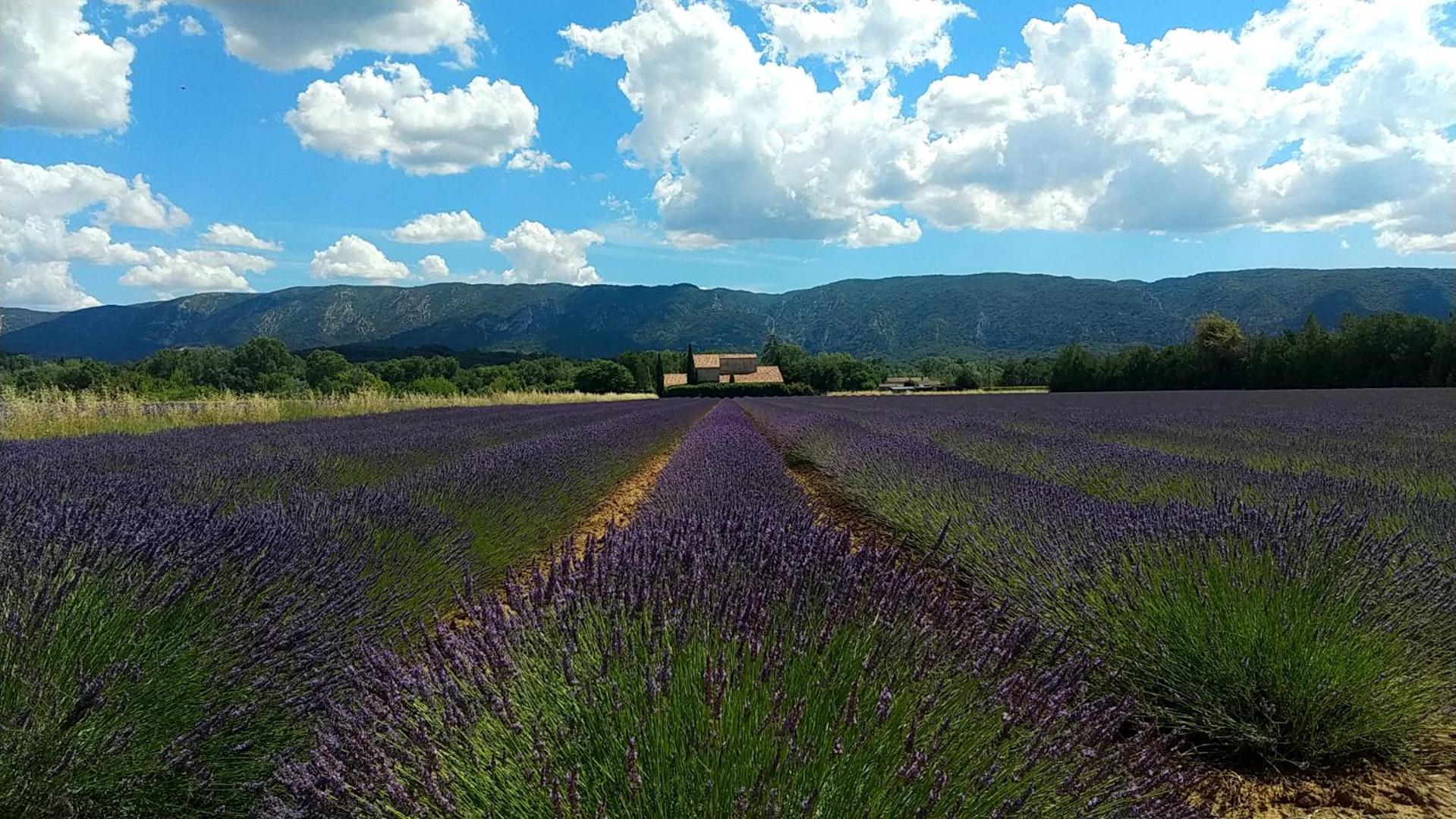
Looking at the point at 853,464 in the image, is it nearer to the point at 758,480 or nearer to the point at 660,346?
the point at 758,480

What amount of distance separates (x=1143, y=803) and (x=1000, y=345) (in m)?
170

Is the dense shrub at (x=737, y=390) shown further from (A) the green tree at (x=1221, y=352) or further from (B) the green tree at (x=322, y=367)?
(A) the green tree at (x=1221, y=352)

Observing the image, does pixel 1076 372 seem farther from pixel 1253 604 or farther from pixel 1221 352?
pixel 1253 604

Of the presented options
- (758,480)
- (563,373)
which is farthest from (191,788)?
(563,373)

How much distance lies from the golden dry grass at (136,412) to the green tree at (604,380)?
4727cm

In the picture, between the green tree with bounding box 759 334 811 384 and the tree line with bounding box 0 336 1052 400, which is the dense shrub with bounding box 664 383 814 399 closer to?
the tree line with bounding box 0 336 1052 400

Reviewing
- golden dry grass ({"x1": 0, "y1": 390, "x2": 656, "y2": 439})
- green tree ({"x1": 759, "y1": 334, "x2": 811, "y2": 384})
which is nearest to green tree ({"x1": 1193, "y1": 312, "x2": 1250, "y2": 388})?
green tree ({"x1": 759, "y1": 334, "x2": 811, "y2": 384})

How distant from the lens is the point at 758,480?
5406 millimetres

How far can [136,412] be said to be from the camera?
533 inches

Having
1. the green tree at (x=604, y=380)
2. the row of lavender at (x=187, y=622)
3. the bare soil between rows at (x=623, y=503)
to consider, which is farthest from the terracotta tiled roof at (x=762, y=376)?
the row of lavender at (x=187, y=622)

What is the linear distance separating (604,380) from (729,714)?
6979cm

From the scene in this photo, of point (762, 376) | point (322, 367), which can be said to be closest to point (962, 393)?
point (762, 376)

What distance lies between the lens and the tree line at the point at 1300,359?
37031 millimetres

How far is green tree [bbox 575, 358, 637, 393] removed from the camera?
69.5 metres
